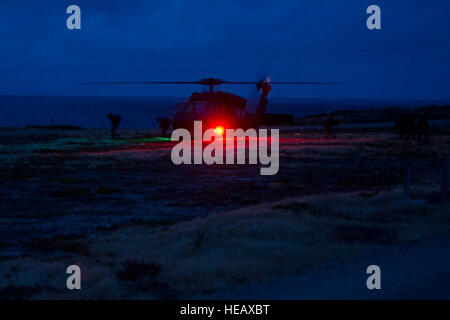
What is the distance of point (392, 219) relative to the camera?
11.1 m

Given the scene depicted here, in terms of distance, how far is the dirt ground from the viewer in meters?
7.68

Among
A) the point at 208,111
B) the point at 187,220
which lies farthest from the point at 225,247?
the point at 208,111

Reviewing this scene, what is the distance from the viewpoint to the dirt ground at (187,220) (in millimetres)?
7684

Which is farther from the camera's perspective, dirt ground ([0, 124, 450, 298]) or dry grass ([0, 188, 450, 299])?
dirt ground ([0, 124, 450, 298])

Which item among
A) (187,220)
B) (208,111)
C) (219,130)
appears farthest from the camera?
(219,130)

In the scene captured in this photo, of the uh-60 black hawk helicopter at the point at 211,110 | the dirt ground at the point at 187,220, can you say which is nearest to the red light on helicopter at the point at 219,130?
the uh-60 black hawk helicopter at the point at 211,110

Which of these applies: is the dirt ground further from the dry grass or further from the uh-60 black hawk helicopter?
the uh-60 black hawk helicopter

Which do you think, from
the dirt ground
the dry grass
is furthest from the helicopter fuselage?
the dry grass

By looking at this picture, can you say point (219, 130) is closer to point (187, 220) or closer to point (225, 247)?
point (187, 220)

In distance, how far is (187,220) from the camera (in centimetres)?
1230

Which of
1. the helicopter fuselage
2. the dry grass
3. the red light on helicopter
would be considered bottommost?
the dry grass

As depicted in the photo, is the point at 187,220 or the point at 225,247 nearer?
the point at 225,247
